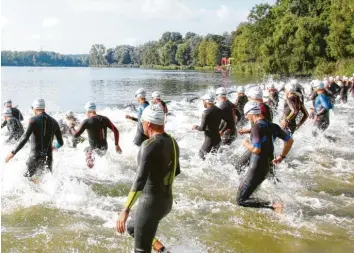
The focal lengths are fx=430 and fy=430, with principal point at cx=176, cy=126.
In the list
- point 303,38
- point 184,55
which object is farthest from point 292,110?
point 184,55

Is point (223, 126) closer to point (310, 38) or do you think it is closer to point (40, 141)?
point (40, 141)

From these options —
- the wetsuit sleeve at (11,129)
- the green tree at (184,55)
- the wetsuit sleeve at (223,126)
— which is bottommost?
the wetsuit sleeve at (11,129)

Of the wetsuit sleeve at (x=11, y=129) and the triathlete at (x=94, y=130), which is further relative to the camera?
the wetsuit sleeve at (x=11, y=129)

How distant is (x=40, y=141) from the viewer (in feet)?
26.1

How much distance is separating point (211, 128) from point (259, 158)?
3.41 meters

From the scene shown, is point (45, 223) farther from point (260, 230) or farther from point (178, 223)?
point (260, 230)

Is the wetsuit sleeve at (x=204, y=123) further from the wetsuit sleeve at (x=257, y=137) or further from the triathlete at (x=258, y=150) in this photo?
the wetsuit sleeve at (x=257, y=137)

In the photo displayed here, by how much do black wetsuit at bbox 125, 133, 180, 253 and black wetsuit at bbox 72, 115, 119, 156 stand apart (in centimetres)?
468

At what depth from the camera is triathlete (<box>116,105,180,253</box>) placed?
463 cm

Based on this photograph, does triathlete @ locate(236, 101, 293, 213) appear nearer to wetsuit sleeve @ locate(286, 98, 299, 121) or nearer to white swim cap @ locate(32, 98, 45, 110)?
white swim cap @ locate(32, 98, 45, 110)

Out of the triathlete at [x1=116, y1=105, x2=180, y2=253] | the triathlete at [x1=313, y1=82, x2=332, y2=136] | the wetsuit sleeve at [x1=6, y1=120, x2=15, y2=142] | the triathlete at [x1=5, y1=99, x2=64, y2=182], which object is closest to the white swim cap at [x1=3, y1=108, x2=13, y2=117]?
the wetsuit sleeve at [x1=6, y1=120, x2=15, y2=142]

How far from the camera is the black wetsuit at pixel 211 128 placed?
10.0m

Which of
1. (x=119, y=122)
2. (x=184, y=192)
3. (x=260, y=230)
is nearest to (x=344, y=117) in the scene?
(x=119, y=122)

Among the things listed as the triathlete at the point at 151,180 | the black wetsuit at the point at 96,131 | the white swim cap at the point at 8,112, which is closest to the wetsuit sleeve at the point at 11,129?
the white swim cap at the point at 8,112
